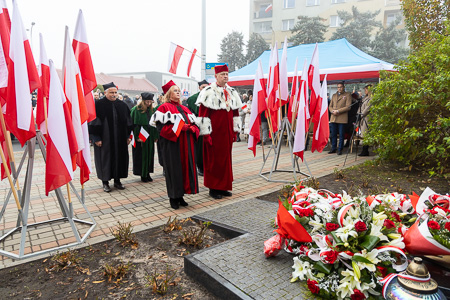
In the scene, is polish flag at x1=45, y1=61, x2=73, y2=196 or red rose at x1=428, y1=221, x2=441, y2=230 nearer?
red rose at x1=428, y1=221, x2=441, y2=230

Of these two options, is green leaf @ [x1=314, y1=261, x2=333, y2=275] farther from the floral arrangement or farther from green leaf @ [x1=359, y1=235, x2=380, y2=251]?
green leaf @ [x1=359, y1=235, x2=380, y2=251]

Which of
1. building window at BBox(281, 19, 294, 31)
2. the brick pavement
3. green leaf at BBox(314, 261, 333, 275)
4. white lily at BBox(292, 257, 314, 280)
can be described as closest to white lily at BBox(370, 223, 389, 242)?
green leaf at BBox(314, 261, 333, 275)

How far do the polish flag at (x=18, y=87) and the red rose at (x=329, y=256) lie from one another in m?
2.95

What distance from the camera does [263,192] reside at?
18.7ft

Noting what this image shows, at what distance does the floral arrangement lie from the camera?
2.20m

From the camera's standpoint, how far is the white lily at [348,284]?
2156 mm

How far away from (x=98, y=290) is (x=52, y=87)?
2.03m

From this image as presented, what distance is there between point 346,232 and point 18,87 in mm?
3229

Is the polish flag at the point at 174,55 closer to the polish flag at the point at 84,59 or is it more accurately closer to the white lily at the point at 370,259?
the polish flag at the point at 84,59

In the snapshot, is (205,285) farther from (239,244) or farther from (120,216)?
(120,216)

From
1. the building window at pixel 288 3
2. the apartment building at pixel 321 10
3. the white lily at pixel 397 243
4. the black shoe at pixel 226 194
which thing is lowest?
the black shoe at pixel 226 194

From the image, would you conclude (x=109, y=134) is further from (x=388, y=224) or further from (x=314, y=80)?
(x=388, y=224)

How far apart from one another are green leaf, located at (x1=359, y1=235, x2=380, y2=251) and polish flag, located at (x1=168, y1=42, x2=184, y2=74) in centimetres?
1001

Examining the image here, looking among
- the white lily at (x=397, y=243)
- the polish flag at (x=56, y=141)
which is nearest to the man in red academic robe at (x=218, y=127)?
the polish flag at (x=56, y=141)
